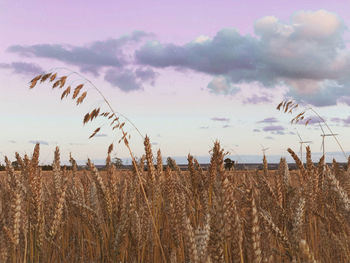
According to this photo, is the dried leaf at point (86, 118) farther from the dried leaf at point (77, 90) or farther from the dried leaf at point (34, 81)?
the dried leaf at point (34, 81)

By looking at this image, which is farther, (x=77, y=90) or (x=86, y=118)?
(x=77, y=90)

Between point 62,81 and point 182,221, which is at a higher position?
point 62,81

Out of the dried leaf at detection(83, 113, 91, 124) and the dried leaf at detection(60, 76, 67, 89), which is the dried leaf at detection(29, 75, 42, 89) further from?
the dried leaf at detection(83, 113, 91, 124)

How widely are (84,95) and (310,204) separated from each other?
1981mm

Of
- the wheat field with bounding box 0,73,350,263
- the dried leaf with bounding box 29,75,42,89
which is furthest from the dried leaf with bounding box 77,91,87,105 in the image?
the dried leaf with bounding box 29,75,42,89

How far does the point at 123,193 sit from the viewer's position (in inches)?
96.6

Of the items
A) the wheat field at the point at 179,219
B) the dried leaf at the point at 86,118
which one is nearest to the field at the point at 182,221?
the wheat field at the point at 179,219

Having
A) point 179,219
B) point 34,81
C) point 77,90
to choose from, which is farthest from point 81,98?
point 179,219

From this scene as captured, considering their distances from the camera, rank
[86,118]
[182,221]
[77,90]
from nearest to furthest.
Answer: [182,221] → [86,118] → [77,90]

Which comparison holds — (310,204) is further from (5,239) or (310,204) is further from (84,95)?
(5,239)

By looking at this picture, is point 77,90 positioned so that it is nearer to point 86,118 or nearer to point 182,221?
point 86,118

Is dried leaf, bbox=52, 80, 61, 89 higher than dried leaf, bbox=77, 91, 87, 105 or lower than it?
higher

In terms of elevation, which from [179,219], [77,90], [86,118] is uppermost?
[77,90]

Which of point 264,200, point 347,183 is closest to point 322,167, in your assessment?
point 347,183
